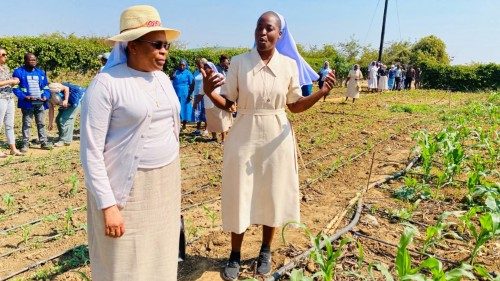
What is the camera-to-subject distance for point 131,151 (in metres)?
1.97

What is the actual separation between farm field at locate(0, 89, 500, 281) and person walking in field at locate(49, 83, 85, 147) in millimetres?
244

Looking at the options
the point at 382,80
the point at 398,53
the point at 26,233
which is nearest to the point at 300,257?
the point at 26,233

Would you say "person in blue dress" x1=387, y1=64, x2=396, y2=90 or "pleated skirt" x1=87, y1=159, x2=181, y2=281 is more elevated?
"person in blue dress" x1=387, y1=64, x2=396, y2=90

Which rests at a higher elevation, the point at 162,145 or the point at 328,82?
the point at 328,82

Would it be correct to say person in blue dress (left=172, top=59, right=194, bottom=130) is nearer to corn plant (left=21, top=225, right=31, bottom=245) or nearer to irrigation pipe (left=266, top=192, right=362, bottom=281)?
corn plant (left=21, top=225, right=31, bottom=245)

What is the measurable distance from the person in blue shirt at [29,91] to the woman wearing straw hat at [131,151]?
5.38 m

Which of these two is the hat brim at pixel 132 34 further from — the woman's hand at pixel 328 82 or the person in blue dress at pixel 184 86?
the person in blue dress at pixel 184 86

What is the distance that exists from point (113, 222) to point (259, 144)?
1169 mm

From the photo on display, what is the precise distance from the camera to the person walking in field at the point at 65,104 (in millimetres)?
7133

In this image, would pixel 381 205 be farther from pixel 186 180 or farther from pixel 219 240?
pixel 186 180

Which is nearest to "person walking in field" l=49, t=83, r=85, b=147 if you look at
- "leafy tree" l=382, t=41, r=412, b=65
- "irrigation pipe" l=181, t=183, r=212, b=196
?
"irrigation pipe" l=181, t=183, r=212, b=196

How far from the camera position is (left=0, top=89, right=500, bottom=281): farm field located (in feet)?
10.7

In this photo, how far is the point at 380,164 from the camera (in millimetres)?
6562

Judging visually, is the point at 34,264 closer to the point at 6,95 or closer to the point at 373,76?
the point at 6,95
